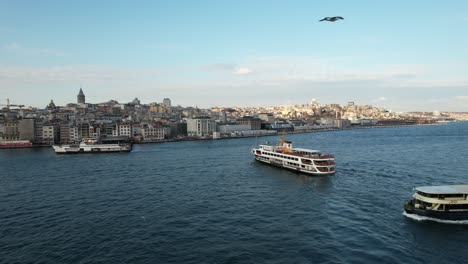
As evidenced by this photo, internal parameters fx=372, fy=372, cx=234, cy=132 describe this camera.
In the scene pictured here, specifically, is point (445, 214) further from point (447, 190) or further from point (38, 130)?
point (38, 130)

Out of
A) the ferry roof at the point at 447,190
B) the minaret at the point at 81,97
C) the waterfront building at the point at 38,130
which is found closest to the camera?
the ferry roof at the point at 447,190

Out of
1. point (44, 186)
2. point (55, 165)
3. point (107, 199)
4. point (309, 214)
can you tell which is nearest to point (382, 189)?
point (309, 214)

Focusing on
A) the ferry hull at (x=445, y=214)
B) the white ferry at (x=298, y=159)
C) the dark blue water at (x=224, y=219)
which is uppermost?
the white ferry at (x=298, y=159)

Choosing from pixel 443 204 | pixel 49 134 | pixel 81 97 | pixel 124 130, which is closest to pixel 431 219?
pixel 443 204

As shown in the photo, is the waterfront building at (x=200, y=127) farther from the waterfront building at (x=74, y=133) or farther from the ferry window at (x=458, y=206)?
the ferry window at (x=458, y=206)

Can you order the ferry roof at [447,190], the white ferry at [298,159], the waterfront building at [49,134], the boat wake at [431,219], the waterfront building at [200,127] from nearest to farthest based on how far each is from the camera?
the boat wake at [431,219]
the ferry roof at [447,190]
the white ferry at [298,159]
the waterfront building at [49,134]
the waterfront building at [200,127]

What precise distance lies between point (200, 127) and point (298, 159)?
4855cm

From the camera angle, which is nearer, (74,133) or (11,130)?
(11,130)

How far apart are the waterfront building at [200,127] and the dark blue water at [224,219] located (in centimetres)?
4742

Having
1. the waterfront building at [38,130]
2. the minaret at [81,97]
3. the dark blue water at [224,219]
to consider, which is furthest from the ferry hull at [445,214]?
the minaret at [81,97]

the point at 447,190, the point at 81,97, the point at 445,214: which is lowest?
the point at 445,214

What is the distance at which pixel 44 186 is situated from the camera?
2027 centimetres

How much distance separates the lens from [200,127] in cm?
7188

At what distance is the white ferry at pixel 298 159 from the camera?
23.0m
